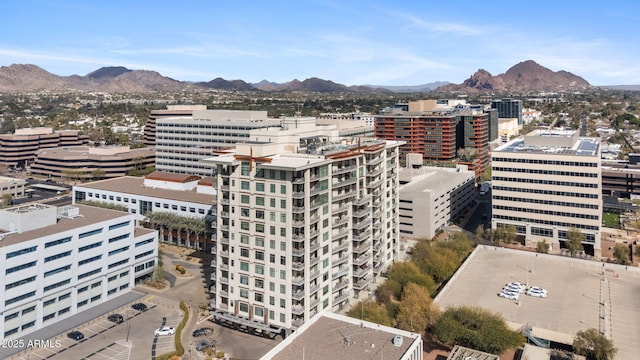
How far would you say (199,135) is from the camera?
148250mm

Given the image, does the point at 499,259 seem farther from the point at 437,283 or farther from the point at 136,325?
the point at 136,325

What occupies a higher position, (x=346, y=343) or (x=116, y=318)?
(x=346, y=343)

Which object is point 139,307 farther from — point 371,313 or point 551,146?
point 551,146

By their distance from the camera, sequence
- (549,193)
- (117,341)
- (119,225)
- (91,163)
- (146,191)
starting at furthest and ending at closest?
1. (91,163)
2. (146,191)
3. (549,193)
4. (119,225)
5. (117,341)

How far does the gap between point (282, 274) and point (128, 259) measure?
3065 centimetres

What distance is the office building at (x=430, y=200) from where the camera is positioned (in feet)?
348

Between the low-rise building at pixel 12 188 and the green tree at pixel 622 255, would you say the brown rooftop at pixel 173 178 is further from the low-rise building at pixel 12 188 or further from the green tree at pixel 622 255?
the green tree at pixel 622 255

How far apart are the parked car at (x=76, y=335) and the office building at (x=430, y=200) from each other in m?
69.8

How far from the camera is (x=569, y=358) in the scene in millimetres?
56000

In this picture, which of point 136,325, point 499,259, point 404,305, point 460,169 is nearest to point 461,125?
point 460,169

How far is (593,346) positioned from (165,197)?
85025 mm

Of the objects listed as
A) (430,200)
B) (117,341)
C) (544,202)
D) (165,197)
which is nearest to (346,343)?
(117,341)

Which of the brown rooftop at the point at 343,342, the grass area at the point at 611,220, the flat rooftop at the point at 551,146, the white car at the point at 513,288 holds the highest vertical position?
the flat rooftop at the point at 551,146

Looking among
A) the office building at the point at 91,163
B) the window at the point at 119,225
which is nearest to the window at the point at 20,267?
the window at the point at 119,225
